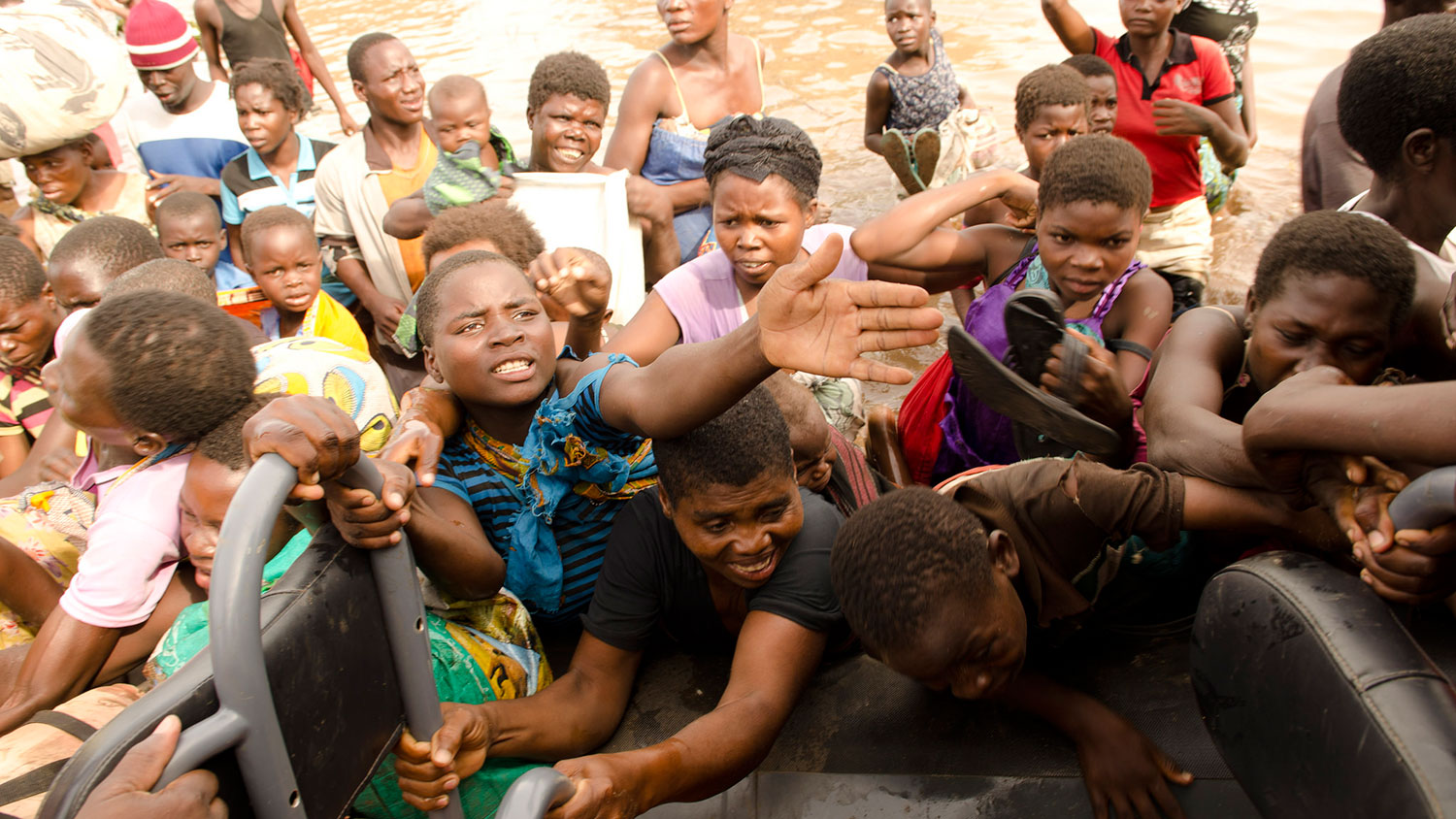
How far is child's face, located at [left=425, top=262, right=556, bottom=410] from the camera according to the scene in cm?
226

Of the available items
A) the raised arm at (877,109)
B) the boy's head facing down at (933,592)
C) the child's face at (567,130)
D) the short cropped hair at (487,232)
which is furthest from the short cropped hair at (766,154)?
the raised arm at (877,109)

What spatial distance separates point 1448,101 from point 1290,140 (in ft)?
18.0

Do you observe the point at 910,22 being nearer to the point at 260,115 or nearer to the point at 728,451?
the point at 260,115

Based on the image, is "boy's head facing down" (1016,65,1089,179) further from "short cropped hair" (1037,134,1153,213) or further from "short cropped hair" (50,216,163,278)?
"short cropped hair" (50,216,163,278)

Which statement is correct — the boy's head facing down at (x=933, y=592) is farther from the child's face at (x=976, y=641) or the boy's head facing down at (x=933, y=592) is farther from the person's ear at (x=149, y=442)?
the person's ear at (x=149, y=442)

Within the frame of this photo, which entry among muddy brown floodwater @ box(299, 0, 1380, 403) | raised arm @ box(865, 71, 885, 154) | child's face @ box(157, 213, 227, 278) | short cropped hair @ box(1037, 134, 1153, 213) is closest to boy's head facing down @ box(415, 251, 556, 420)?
short cropped hair @ box(1037, 134, 1153, 213)

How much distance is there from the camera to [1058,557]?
2.02 metres

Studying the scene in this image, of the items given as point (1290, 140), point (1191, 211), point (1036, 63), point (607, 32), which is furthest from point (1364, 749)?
point (607, 32)

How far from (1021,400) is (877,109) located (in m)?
3.75

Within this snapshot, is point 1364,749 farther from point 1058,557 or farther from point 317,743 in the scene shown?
point 317,743

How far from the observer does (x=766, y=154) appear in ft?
9.59

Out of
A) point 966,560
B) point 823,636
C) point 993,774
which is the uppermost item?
point 966,560

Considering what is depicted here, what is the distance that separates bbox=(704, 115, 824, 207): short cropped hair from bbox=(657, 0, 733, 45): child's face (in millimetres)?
1470

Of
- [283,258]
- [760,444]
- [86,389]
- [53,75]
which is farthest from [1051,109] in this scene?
[53,75]
